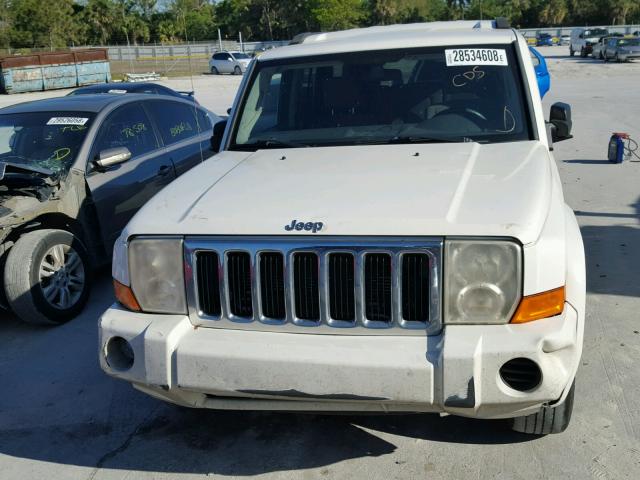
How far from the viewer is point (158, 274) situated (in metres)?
3.37

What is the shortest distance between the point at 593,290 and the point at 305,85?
9.18 ft

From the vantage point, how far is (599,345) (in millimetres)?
4660

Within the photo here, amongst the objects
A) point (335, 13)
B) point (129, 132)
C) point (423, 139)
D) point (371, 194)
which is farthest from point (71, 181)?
point (335, 13)

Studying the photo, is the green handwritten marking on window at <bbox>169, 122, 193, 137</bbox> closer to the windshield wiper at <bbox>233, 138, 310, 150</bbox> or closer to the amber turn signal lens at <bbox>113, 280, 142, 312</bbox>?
the windshield wiper at <bbox>233, 138, 310, 150</bbox>

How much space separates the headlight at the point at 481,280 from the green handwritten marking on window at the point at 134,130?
174 inches

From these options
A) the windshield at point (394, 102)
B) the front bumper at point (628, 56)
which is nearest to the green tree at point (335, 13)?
the front bumper at point (628, 56)

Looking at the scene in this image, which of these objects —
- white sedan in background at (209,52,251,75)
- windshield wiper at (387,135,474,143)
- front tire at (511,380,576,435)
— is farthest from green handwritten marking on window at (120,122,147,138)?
white sedan in background at (209,52,251,75)

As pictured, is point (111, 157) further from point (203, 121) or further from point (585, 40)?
point (585, 40)

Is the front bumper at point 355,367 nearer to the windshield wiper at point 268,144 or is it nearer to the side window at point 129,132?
the windshield wiper at point 268,144

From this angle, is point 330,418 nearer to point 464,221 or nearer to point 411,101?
point 464,221

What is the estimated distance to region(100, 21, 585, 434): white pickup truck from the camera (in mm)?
2945

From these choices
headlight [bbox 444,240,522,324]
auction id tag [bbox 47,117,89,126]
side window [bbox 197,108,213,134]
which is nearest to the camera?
headlight [bbox 444,240,522,324]

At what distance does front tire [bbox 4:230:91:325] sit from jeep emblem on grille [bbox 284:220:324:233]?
280 centimetres

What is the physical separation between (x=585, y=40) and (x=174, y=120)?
44467mm
